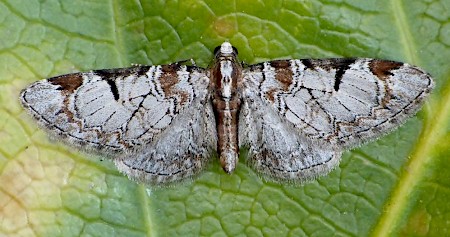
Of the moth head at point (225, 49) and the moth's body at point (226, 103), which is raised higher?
the moth head at point (225, 49)

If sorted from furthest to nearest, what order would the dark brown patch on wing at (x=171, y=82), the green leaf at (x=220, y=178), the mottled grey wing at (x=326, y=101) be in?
the dark brown patch on wing at (x=171, y=82) → the mottled grey wing at (x=326, y=101) → the green leaf at (x=220, y=178)

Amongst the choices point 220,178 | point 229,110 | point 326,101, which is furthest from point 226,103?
point 326,101

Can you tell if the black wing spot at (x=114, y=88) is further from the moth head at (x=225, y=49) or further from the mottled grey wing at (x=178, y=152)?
the moth head at (x=225, y=49)

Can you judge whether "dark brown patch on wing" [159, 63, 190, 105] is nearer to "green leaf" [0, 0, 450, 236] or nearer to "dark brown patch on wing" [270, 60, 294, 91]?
"green leaf" [0, 0, 450, 236]

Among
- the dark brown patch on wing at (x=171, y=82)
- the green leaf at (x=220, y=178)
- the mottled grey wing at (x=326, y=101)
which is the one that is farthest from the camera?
the dark brown patch on wing at (x=171, y=82)

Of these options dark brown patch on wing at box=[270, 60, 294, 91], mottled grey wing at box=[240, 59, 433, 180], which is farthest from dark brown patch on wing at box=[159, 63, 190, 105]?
dark brown patch on wing at box=[270, 60, 294, 91]

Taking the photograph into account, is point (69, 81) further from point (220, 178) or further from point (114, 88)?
point (220, 178)

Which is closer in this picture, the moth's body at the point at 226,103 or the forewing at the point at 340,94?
the forewing at the point at 340,94

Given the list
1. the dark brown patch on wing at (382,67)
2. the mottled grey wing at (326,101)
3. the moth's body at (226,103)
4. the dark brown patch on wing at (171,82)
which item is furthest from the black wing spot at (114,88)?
the dark brown patch on wing at (382,67)
